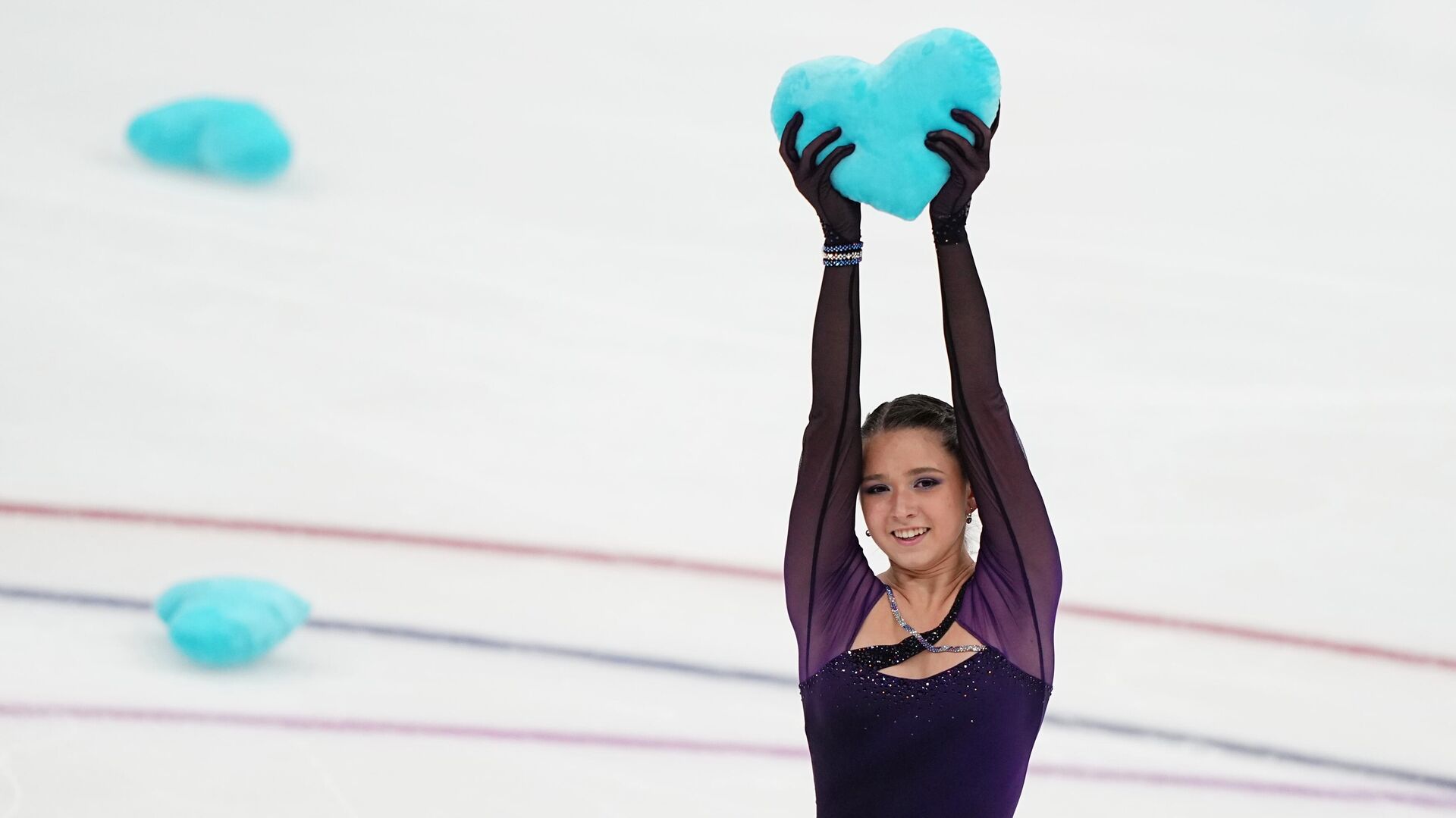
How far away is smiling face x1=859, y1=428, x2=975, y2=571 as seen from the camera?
70.7 inches

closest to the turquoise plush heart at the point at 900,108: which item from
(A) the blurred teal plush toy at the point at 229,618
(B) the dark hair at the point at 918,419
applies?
(B) the dark hair at the point at 918,419

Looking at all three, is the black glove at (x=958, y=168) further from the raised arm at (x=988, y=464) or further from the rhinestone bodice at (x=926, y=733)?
the rhinestone bodice at (x=926, y=733)

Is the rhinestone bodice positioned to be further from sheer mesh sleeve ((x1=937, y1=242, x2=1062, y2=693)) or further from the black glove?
the black glove

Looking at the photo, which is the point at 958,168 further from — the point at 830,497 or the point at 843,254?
the point at 830,497

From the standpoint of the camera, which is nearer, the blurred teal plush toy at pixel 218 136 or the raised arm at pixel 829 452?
the raised arm at pixel 829 452

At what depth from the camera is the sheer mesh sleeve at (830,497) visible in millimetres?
1776

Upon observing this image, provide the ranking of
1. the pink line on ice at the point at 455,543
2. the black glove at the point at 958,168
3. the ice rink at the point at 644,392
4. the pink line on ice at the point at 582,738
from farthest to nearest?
the pink line on ice at the point at 455,543 < the ice rink at the point at 644,392 < the pink line on ice at the point at 582,738 < the black glove at the point at 958,168

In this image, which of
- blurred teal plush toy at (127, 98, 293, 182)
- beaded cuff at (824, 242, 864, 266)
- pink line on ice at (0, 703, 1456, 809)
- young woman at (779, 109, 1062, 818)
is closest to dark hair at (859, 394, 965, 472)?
→ young woman at (779, 109, 1062, 818)

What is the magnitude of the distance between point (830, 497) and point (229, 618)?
6.29 feet

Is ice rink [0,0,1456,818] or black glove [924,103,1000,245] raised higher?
ice rink [0,0,1456,818]

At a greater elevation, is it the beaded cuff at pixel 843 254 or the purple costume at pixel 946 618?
the beaded cuff at pixel 843 254

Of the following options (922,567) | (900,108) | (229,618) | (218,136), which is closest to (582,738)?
(229,618)

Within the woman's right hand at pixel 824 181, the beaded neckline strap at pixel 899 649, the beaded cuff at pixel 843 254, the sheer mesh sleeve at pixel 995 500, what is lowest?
the beaded neckline strap at pixel 899 649

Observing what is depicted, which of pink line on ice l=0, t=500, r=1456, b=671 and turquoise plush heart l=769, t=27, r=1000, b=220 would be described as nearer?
turquoise plush heart l=769, t=27, r=1000, b=220
